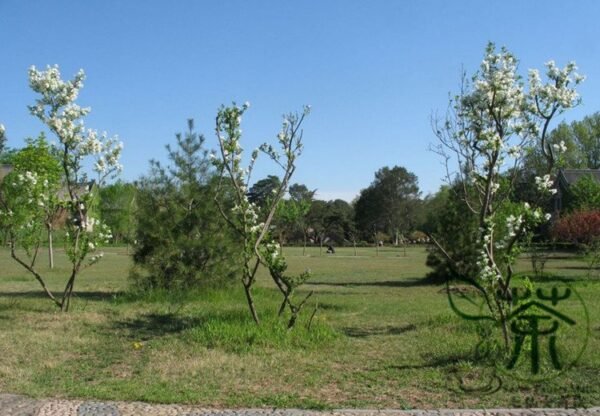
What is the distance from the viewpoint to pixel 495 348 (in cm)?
697

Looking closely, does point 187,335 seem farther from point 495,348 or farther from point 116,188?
point 116,188

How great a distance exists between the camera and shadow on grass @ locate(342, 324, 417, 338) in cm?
900

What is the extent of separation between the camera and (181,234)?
13.7 meters

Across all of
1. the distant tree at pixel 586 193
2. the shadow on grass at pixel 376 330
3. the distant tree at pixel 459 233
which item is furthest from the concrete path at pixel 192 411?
the distant tree at pixel 586 193

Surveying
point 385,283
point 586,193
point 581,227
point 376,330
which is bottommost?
point 376,330

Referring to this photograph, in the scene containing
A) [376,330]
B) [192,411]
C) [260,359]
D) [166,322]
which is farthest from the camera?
[166,322]

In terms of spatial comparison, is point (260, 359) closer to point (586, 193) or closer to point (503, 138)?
point (503, 138)

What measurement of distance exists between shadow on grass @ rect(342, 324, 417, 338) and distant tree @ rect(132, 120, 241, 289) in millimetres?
5002

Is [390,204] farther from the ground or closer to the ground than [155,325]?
farther from the ground

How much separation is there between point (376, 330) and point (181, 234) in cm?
582

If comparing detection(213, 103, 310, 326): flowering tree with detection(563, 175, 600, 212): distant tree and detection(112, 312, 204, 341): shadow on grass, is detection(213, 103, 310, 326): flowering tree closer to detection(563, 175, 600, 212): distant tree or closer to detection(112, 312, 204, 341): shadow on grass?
detection(112, 312, 204, 341): shadow on grass

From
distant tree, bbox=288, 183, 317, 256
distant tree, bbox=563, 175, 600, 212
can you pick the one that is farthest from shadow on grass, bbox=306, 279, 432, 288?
distant tree, bbox=288, 183, 317, 256

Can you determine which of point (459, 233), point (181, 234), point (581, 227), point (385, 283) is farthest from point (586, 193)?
point (181, 234)

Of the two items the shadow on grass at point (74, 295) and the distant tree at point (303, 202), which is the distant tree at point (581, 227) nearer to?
the shadow on grass at point (74, 295)
